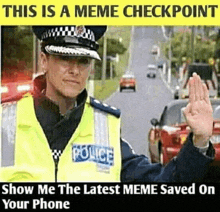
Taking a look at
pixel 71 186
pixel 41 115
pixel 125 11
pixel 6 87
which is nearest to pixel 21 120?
pixel 41 115

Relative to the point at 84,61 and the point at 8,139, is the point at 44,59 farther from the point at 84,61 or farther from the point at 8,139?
the point at 8,139

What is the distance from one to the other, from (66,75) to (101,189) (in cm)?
72

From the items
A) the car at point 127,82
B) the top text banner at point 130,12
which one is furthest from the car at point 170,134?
the car at point 127,82

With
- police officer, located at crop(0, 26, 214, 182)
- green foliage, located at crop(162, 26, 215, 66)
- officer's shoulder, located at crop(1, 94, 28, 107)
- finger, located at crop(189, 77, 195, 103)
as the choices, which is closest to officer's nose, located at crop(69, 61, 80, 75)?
police officer, located at crop(0, 26, 214, 182)

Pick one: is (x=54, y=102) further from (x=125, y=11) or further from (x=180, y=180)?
(x=125, y=11)

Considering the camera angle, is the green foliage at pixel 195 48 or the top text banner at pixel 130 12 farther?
the green foliage at pixel 195 48

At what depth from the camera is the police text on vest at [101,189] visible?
3.33 metres

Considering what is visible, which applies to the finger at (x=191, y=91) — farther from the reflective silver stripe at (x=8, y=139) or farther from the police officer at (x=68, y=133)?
the reflective silver stripe at (x=8, y=139)

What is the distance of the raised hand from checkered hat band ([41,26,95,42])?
0.52 meters

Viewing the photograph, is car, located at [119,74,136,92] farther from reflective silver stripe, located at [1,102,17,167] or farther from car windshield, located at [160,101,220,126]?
reflective silver stripe, located at [1,102,17,167]

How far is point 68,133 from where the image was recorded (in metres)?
2.94

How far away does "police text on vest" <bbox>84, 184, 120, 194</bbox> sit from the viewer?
3.33 m

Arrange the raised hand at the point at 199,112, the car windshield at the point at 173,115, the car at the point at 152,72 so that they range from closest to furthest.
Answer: the raised hand at the point at 199,112, the car windshield at the point at 173,115, the car at the point at 152,72

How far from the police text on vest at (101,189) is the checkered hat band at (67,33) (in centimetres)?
70
